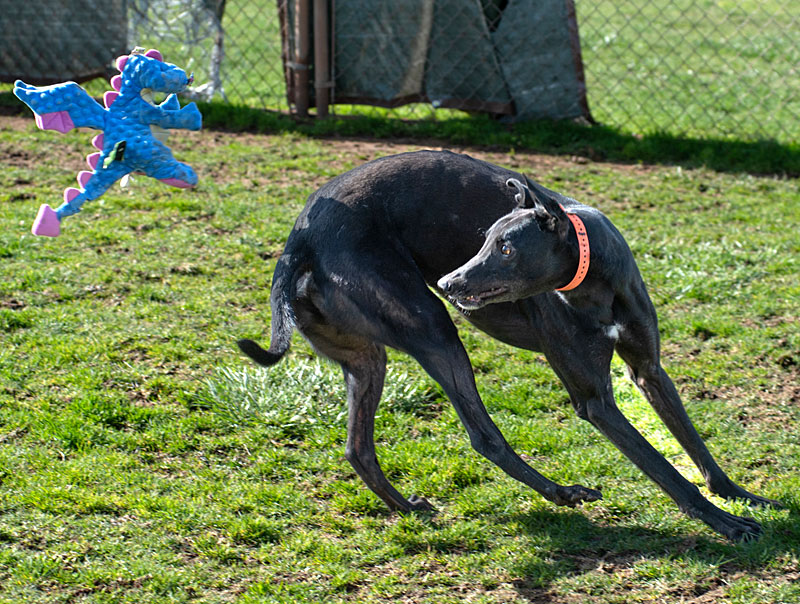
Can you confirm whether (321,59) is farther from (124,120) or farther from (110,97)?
(124,120)

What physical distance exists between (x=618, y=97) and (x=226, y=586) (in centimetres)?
770

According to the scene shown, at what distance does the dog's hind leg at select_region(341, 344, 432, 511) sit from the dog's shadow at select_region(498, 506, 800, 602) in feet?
1.59

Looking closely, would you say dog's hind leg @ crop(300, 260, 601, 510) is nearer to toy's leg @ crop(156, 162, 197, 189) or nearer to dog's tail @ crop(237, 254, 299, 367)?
dog's tail @ crop(237, 254, 299, 367)

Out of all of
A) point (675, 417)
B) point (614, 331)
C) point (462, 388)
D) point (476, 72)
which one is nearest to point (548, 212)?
point (614, 331)

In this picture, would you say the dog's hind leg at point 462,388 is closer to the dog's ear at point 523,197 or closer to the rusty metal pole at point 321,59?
the dog's ear at point 523,197

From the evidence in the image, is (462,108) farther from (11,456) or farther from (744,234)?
(11,456)

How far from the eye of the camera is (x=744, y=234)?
6.33m

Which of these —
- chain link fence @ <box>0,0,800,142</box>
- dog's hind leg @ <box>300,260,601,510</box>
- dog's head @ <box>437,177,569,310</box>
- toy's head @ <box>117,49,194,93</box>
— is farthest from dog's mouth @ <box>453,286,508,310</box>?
chain link fence @ <box>0,0,800,142</box>

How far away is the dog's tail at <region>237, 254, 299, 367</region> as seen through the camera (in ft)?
10.5

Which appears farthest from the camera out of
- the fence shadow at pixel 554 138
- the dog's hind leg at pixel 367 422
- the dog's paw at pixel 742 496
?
the fence shadow at pixel 554 138

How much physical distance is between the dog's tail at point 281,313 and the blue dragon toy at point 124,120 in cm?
46

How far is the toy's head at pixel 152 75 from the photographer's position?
3119mm

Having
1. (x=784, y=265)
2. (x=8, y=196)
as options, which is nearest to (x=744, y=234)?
(x=784, y=265)

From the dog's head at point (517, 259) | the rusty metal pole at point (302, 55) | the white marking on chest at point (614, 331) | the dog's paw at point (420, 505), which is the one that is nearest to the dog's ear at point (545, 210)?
the dog's head at point (517, 259)
